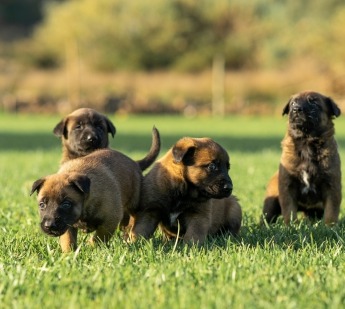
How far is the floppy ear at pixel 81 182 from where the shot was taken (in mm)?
4984

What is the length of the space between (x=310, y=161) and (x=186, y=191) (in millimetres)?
1662

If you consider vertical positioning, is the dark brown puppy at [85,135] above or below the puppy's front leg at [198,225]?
above

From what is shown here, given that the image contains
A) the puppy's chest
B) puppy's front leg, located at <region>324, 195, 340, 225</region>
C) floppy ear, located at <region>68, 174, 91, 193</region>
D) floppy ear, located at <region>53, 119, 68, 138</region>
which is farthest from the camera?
floppy ear, located at <region>53, 119, 68, 138</region>

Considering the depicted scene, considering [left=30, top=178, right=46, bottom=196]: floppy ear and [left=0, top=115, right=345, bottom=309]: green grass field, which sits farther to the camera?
[left=30, top=178, right=46, bottom=196]: floppy ear

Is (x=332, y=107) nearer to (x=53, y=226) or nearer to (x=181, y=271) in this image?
(x=53, y=226)

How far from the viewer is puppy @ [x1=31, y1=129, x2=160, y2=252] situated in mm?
4988

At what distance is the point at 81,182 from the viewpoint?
501cm

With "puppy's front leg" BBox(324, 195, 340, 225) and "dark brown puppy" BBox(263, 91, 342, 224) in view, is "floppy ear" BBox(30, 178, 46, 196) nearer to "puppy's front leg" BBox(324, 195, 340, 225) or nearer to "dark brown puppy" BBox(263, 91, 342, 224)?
"dark brown puppy" BBox(263, 91, 342, 224)

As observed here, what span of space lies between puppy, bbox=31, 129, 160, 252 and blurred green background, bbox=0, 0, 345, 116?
37.1 m

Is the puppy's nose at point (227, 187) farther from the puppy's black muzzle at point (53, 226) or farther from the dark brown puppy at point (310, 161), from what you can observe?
the dark brown puppy at point (310, 161)

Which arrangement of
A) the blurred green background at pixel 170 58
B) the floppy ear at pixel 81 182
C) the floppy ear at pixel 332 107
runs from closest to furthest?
the floppy ear at pixel 81 182, the floppy ear at pixel 332 107, the blurred green background at pixel 170 58

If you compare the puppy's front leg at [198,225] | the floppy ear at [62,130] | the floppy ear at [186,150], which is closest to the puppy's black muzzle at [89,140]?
the floppy ear at [62,130]

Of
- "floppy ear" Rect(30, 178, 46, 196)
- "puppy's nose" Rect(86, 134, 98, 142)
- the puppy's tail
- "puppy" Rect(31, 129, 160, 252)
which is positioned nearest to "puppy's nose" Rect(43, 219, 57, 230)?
"puppy" Rect(31, 129, 160, 252)

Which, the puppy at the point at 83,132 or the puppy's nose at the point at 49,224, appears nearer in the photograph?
the puppy's nose at the point at 49,224
